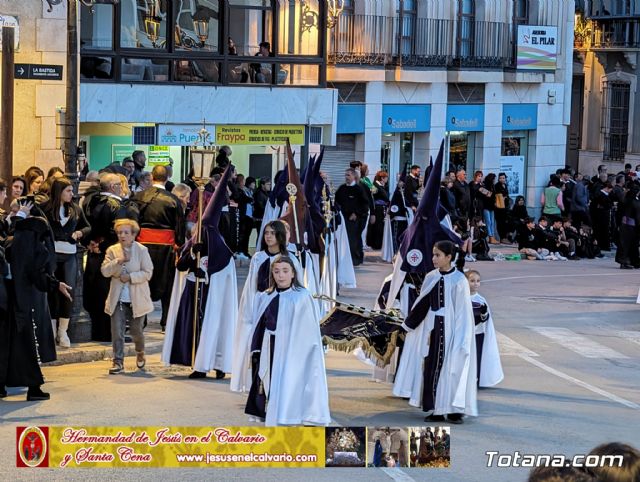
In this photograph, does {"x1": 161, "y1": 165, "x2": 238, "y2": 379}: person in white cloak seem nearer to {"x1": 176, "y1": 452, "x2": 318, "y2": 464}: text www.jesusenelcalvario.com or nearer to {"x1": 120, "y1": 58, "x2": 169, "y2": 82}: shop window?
{"x1": 176, "y1": 452, "x2": 318, "y2": 464}: text www.jesusenelcalvario.com

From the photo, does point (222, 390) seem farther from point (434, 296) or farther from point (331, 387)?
point (434, 296)

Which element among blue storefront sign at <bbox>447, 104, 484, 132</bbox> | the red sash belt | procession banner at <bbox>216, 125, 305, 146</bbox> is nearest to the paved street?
the red sash belt

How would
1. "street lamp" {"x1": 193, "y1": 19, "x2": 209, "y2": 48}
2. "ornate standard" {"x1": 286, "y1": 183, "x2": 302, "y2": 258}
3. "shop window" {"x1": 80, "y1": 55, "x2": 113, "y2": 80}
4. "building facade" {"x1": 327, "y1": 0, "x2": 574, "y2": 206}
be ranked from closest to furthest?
"ornate standard" {"x1": 286, "y1": 183, "x2": 302, "y2": 258} → "shop window" {"x1": 80, "y1": 55, "x2": 113, "y2": 80} → "street lamp" {"x1": 193, "y1": 19, "x2": 209, "y2": 48} → "building facade" {"x1": 327, "y1": 0, "x2": 574, "y2": 206}

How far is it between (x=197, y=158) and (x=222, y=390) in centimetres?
332

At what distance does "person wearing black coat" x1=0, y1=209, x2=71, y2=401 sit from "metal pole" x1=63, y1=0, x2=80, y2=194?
2.96m

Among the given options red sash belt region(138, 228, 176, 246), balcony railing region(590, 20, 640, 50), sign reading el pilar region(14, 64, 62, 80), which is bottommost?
red sash belt region(138, 228, 176, 246)

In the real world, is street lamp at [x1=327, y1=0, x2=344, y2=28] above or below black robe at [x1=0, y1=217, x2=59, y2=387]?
above

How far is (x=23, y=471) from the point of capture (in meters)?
10.4

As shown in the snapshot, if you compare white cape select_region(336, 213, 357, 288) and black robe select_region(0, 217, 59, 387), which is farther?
white cape select_region(336, 213, 357, 288)

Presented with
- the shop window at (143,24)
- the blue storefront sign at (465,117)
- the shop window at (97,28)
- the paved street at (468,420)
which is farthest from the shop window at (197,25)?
the blue storefront sign at (465,117)

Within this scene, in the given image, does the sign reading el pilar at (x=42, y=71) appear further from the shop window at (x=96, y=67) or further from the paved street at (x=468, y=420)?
the shop window at (x=96, y=67)

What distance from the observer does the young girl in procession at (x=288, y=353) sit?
11594 millimetres

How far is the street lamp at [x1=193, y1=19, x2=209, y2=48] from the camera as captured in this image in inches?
1090

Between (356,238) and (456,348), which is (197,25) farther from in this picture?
(456,348)
